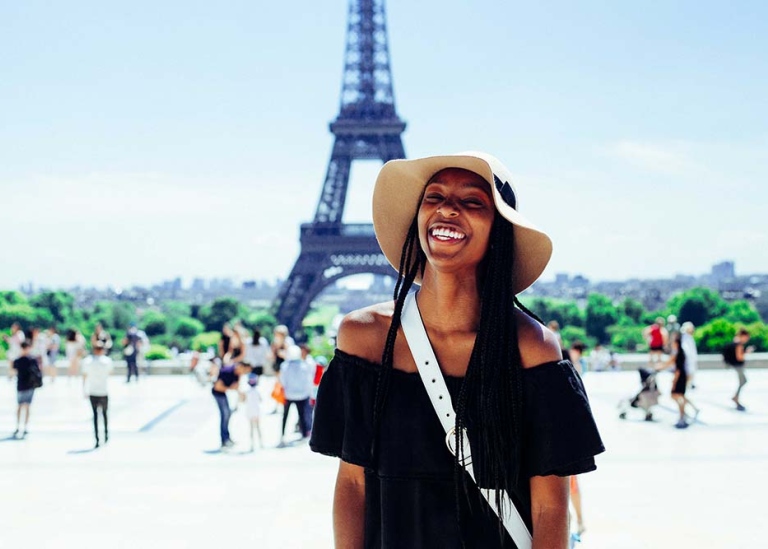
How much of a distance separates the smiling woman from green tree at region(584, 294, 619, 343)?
181 ft

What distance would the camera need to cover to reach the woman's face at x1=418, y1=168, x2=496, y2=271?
1.90 meters

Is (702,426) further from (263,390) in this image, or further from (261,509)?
(263,390)

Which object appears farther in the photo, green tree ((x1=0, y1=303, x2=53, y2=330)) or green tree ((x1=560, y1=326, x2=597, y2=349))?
green tree ((x1=0, y1=303, x2=53, y2=330))

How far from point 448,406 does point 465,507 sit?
23 centimetres

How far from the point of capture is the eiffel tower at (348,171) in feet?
112

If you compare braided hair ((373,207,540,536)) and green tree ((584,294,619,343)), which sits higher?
braided hair ((373,207,540,536))

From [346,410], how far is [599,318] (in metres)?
55.8

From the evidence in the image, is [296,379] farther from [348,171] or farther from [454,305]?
[348,171]

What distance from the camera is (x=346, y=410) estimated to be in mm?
1959

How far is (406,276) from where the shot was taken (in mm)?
2131

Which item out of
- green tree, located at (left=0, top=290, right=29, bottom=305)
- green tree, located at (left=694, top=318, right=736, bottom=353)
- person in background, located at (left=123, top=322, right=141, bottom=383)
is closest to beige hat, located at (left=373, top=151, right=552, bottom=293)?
person in background, located at (left=123, top=322, right=141, bottom=383)

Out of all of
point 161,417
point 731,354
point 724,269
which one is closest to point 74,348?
point 161,417

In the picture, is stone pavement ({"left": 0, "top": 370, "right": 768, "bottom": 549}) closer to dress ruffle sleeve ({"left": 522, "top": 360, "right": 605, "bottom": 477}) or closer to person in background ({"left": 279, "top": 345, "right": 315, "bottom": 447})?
person in background ({"left": 279, "top": 345, "right": 315, "bottom": 447})

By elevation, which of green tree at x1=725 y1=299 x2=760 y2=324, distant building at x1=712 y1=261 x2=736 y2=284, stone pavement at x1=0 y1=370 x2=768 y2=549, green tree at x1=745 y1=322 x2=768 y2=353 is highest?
stone pavement at x1=0 y1=370 x2=768 y2=549
